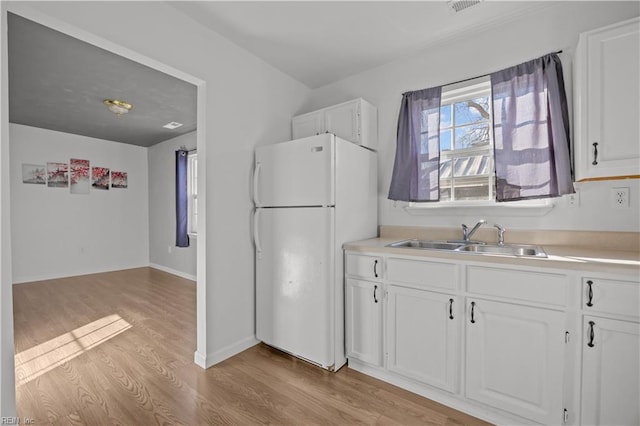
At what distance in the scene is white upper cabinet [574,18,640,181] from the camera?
1566 millimetres

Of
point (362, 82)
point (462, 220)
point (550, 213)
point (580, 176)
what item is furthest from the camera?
point (362, 82)

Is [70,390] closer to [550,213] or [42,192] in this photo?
[550,213]

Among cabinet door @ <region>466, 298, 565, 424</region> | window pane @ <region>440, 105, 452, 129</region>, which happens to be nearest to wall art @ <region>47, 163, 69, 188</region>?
window pane @ <region>440, 105, 452, 129</region>

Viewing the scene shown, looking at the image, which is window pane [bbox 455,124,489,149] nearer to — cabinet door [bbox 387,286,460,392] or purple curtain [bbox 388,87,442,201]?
purple curtain [bbox 388,87,442,201]

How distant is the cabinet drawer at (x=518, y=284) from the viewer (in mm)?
1453

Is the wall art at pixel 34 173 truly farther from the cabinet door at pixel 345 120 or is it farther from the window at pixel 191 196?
the cabinet door at pixel 345 120

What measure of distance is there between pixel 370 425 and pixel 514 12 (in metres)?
2.84

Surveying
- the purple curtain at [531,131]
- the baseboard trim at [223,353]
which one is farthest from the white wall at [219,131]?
the purple curtain at [531,131]

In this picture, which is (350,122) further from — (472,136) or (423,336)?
(423,336)

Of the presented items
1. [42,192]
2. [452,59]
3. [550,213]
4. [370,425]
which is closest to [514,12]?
[452,59]

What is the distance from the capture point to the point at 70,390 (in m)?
1.90

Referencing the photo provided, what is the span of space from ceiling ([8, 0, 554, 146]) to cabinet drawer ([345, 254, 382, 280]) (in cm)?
175

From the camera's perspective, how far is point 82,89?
3.22 metres

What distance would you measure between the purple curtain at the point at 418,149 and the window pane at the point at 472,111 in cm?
20
